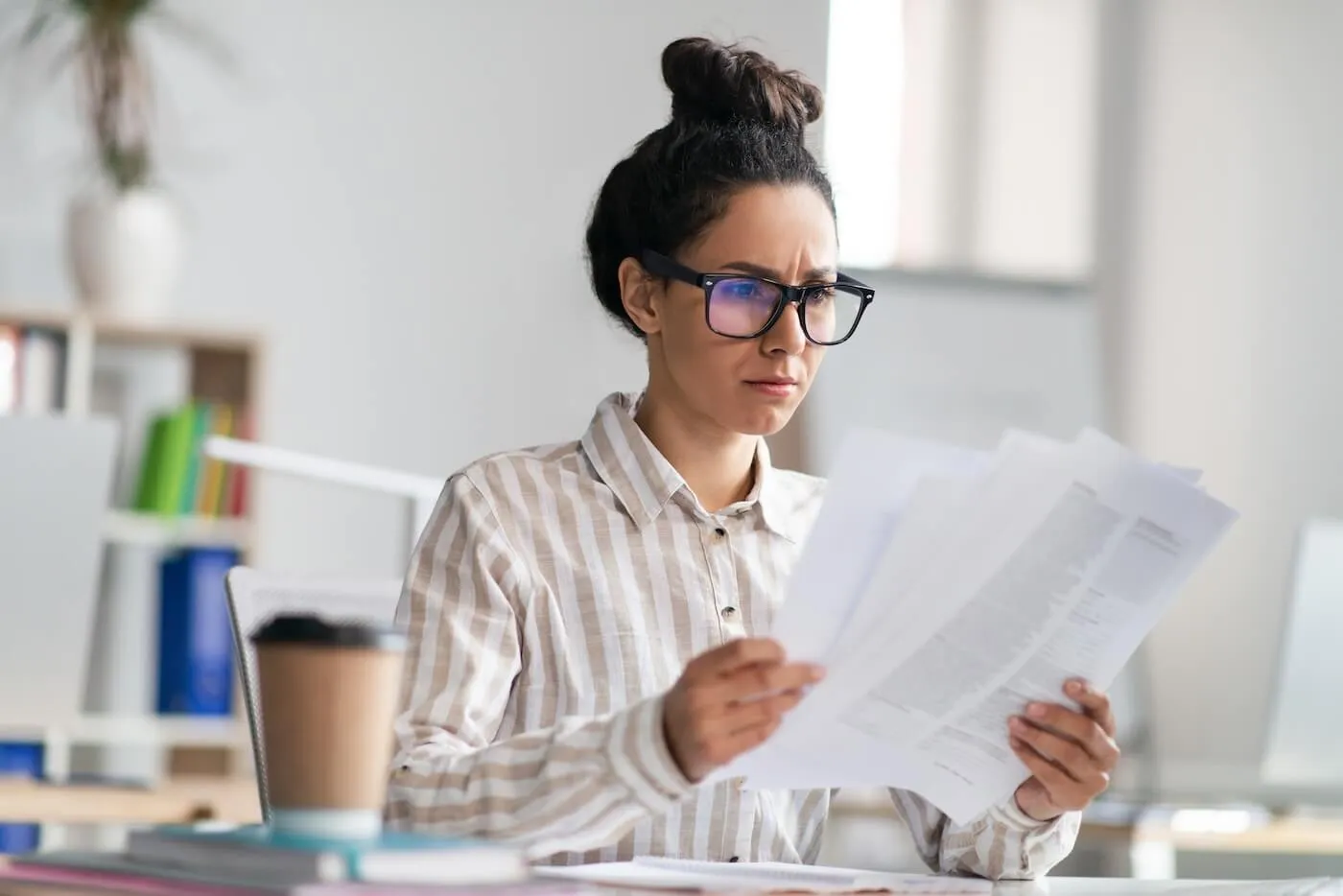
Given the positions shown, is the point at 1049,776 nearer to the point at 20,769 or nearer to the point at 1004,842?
the point at 1004,842

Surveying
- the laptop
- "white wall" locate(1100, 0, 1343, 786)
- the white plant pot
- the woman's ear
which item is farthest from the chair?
"white wall" locate(1100, 0, 1343, 786)

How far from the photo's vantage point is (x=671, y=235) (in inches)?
59.2

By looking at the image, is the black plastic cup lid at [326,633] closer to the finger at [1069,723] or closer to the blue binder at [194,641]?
the finger at [1069,723]

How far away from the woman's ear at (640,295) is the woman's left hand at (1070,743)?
1.75 ft

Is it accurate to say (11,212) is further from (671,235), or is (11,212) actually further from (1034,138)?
(671,235)

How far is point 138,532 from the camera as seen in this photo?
3.64 metres

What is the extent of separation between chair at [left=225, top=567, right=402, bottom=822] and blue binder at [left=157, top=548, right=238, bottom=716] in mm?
2025

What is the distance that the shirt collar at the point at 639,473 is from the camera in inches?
58.8

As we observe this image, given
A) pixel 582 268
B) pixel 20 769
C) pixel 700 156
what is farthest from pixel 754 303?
pixel 582 268

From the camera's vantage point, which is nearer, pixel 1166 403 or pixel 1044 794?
pixel 1044 794

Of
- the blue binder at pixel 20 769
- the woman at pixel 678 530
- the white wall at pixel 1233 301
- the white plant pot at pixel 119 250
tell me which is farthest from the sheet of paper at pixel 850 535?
the white wall at pixel 1233 301

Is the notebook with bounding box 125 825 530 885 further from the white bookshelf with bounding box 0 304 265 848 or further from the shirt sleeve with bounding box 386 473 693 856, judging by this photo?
the white bookshelf with bounding box 0 304 265 848

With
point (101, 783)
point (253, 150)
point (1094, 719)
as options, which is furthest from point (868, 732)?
point (253, 150)

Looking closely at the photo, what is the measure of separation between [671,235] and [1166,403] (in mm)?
2906
